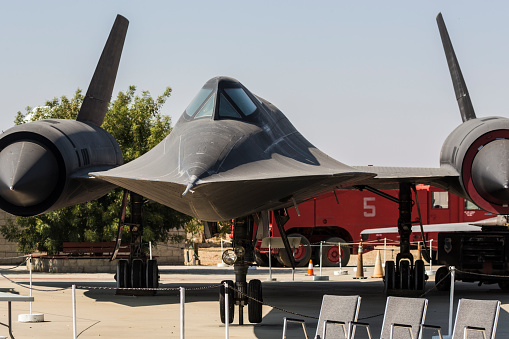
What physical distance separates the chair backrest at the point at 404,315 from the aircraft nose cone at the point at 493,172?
4614 mm

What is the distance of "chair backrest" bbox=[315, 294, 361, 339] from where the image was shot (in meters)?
8.13

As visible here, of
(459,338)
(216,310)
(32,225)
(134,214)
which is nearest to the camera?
(459,338)

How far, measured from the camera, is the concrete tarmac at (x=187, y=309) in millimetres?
9750

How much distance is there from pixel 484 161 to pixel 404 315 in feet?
17.2

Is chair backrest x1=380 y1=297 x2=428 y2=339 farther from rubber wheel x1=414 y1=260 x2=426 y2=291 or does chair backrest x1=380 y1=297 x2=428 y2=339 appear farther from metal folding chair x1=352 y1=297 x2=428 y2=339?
rubber wheel x1=414 y1=260 x2=426 y2=291

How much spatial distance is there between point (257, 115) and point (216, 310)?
3.36 m

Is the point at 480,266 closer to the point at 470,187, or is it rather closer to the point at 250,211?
the point at 470,187

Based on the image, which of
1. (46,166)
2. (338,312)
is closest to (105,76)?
(46,166)

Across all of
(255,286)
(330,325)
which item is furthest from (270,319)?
(330,325)

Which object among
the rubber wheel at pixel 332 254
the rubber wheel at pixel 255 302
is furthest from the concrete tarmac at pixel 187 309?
the rubber wheel at pixel 332 254

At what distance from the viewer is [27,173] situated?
39.9 ft

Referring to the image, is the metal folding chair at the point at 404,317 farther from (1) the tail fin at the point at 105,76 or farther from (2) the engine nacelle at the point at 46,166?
(1) the tail fin at the point at 105,76

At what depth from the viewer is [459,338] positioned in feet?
25.1

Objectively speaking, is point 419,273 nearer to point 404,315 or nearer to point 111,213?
point 404,315
